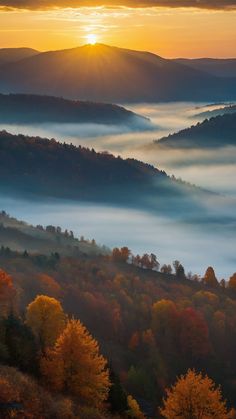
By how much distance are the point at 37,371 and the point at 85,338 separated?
7821 mm

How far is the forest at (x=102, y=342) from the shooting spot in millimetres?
58875

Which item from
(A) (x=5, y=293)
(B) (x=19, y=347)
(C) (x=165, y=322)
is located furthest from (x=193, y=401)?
(C) (x=165, y=322)

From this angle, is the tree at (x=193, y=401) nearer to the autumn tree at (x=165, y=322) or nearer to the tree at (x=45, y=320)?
the tree at (x=45, y=320)

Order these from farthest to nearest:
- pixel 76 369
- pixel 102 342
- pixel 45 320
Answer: pixel 102 342, pixel 45 320, pixel 76 369

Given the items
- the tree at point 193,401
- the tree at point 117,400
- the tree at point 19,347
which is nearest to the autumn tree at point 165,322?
the tree at point 193,401

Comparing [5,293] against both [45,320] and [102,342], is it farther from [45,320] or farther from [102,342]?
[45,320]

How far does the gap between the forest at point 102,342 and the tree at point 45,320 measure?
148 mm

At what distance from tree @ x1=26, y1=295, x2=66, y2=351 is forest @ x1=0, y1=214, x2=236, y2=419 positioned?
0.15m

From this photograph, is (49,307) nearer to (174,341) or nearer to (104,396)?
(104,396)

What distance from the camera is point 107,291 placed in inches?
7042

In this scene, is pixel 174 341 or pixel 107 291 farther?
pixel 107 291

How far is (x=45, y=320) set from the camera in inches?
3369

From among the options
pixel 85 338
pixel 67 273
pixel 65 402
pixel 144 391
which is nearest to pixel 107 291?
pixel 67 273

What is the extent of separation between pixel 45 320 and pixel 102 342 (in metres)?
53.8
